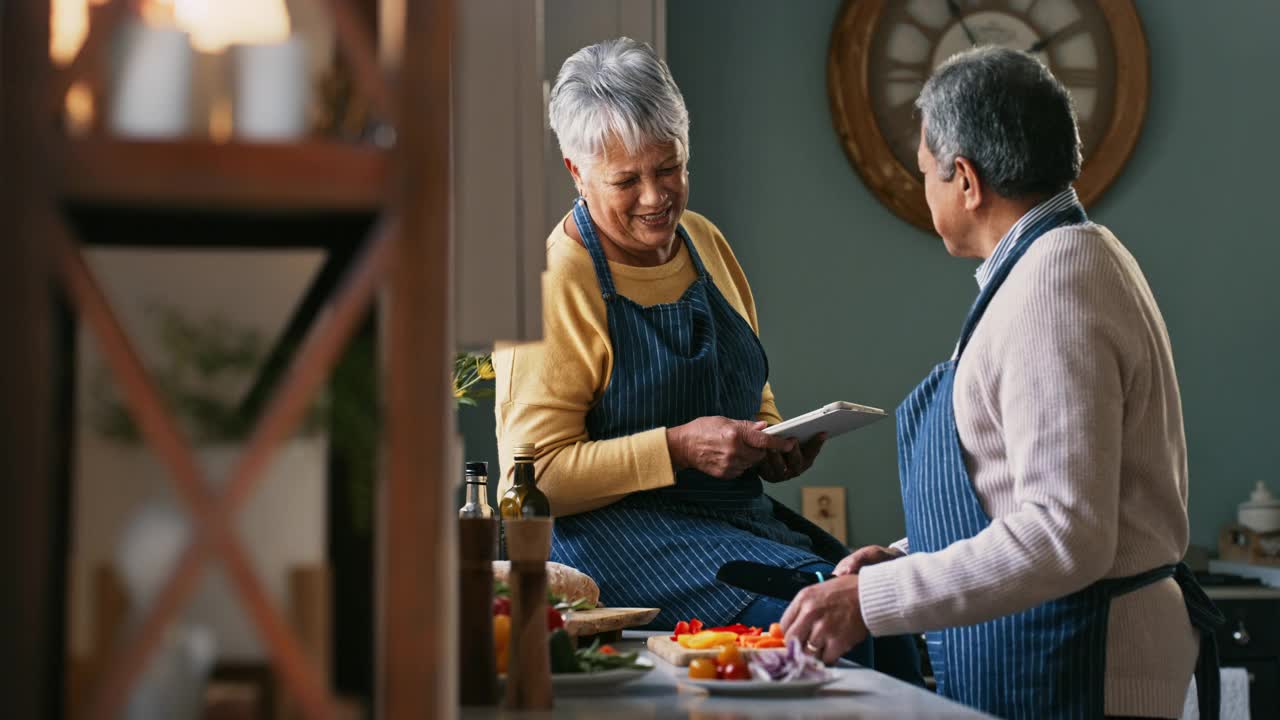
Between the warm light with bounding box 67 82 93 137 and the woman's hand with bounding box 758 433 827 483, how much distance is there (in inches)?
54.6

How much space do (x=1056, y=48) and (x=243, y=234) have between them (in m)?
3.35

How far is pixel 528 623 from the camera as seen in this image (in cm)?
119

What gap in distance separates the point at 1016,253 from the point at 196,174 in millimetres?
1110

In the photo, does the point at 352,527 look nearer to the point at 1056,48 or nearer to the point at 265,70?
the point at 265,70

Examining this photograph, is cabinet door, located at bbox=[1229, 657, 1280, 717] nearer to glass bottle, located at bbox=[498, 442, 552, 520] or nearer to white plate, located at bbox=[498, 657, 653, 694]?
glass bottle, located at bbox=[498, 442, 552, 520]

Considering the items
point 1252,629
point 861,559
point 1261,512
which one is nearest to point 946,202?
point 861,559

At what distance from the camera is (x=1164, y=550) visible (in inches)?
57.4

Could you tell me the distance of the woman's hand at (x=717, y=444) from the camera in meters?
1.87

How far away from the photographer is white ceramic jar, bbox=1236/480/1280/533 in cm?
351

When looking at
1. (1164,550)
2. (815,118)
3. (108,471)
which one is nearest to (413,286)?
(108,471)

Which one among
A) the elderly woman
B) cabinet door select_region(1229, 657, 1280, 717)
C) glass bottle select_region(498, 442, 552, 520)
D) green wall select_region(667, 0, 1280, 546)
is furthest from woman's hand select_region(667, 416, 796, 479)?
cabinet door select_region(1229, 657, 1280, 717)

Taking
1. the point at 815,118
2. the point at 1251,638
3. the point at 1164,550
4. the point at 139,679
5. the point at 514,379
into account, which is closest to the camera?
the point at 139,679

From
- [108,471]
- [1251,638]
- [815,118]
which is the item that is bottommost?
[1251,638]

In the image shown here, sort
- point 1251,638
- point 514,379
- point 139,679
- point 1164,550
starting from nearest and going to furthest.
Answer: point 139,679 < point 1164,550 < point 514,379 < point 1251,638
